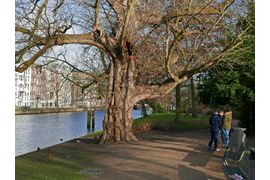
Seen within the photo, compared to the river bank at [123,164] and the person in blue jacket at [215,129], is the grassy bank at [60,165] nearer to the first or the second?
the river bank at [123,164]

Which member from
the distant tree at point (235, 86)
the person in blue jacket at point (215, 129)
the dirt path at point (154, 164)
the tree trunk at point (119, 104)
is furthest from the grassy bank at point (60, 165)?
the distant tree at point (235, 86)

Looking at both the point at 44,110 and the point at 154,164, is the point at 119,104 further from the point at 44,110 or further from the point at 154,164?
the point at 44,110

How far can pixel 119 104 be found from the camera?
1892 cm

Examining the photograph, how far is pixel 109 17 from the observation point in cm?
2038

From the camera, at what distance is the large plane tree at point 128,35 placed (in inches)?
661

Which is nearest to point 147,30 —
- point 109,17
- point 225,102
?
point 109,17

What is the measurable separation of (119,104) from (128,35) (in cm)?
340

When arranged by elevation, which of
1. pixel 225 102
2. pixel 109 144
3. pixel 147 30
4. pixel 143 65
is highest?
pixel 147 30

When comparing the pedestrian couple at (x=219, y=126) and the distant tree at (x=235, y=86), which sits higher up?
the distant tree at (x=235, y=86)

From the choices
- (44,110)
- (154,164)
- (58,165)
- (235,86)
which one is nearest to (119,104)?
(58,165)

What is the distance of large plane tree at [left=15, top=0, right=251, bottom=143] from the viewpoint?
16.8 m
